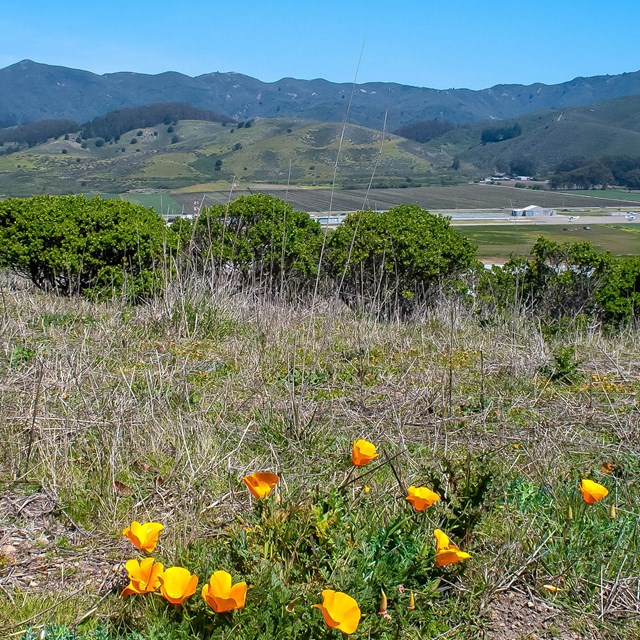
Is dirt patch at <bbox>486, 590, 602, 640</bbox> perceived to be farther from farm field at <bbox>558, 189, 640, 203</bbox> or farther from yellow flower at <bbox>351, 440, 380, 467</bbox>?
farm field at <bbox>558, 189, 640, 203</bbox>

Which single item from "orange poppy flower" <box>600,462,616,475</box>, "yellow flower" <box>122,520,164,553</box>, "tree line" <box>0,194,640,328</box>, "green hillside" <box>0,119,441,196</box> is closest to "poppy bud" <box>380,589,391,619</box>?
"yellow flower" <box>122,520,164,553</box>

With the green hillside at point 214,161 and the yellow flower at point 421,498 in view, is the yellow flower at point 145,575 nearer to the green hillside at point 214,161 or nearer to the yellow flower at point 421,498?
the yellow flower at point 421,498

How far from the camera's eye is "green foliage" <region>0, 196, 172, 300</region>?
742cm

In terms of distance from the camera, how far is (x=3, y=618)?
2.03 metres

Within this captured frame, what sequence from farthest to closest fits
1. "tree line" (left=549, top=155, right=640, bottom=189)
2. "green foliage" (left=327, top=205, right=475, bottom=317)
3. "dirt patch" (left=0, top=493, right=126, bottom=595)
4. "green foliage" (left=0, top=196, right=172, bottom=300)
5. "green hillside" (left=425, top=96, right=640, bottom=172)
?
"green hillside" (left=425, top=96, right=640, bottom=172) < "tree line" (left=549, top=155, right=640, bottom=189) < "green foliage" (left=327, top=205, right=475, bottom=317) < "green foliage" (left=0, top=196, right=172, bottom=300) < "dirt patch" (left=0, top=493, right=126, bottom=595)

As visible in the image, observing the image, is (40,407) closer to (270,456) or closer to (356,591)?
(270,456)

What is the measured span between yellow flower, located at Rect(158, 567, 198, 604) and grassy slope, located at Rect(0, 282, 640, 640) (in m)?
0.11

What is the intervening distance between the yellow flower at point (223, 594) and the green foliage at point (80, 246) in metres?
5.81

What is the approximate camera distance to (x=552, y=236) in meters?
45.8

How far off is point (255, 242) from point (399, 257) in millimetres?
1687

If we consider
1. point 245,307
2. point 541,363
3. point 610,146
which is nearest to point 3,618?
point 541,363

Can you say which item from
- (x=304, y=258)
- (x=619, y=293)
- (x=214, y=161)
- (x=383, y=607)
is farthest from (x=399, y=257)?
(x=214, y=161)

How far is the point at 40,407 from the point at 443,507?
210cm

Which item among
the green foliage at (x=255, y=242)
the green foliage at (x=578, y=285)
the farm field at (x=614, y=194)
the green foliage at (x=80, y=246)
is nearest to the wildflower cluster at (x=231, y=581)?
the green foliage at (x=80, y=246)
